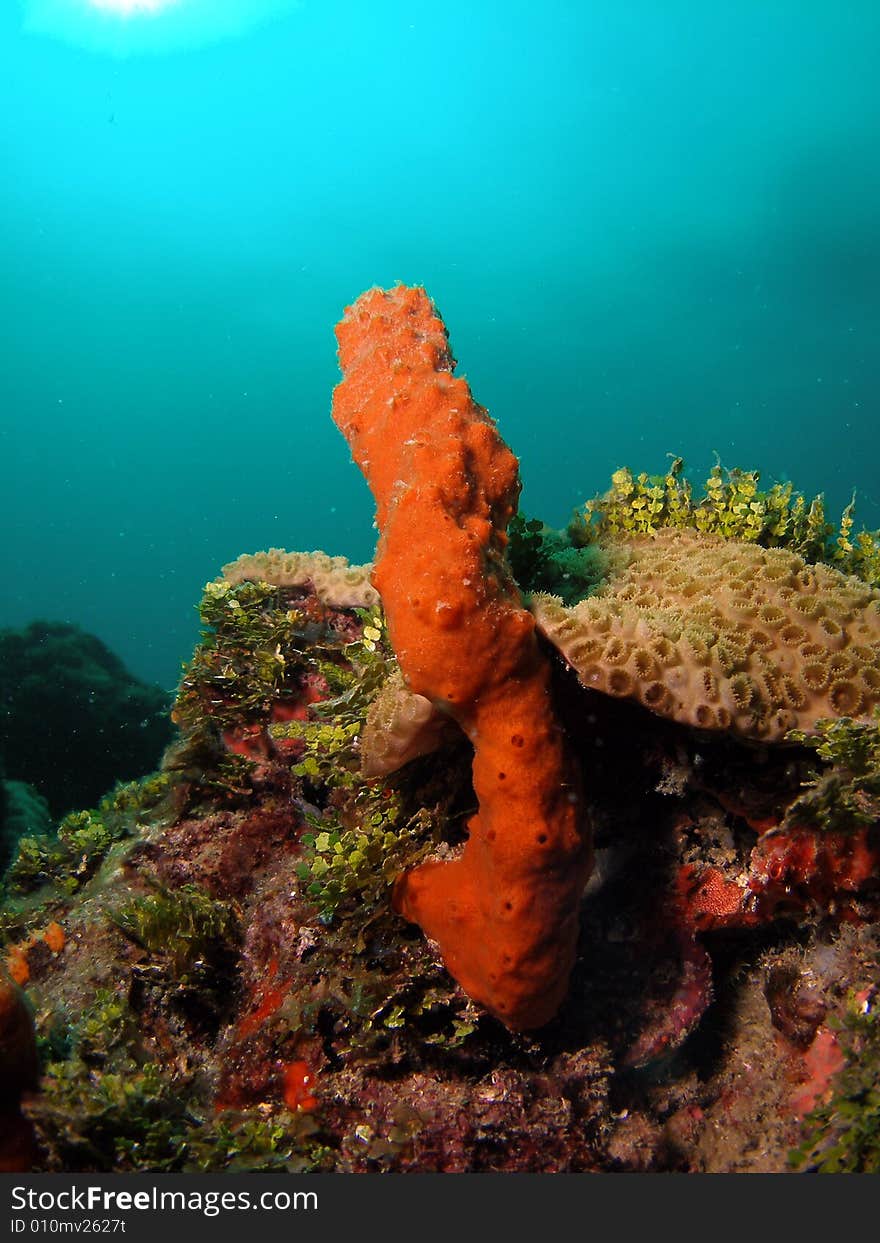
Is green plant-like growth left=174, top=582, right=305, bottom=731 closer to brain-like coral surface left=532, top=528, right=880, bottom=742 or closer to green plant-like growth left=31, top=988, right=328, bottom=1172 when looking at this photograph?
green plant-like growth left=31, top=988, right=328, bottom=1172

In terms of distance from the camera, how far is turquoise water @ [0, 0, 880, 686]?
79000 millimetres

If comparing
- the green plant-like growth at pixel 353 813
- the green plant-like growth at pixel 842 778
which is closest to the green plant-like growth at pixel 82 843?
the green plant-like growth at pixel 353 813

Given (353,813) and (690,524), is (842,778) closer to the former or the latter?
(690,524)

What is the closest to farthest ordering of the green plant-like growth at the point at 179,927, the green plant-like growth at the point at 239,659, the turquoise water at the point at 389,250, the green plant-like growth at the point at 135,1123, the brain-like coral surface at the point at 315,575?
the green plant-like growth at the point at 135,1123 < the green plant-like growth at the point at 179,927 < the green plant-like growth at the point at 239,659 < the brain-like coral surface at the point at 315,575 < the turquoise water at the point at 389,250

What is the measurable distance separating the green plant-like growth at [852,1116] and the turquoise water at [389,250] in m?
84.0

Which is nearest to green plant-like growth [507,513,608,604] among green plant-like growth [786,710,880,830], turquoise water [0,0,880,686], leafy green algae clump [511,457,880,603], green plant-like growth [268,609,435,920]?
leafy green algae clump [511,457,880,603]

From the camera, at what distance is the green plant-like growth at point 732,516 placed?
444cm

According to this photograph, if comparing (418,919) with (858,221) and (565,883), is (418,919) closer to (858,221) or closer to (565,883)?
(565,883)

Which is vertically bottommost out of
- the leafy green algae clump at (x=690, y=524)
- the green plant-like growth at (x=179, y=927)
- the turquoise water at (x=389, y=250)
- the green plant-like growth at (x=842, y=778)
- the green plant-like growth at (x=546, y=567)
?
the green plant-like growth at (x=179, y=927)

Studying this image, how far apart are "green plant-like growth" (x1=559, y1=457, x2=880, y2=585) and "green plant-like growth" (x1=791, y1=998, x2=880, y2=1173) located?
9.10 feet

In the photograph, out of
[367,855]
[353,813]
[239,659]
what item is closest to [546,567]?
[353,813]

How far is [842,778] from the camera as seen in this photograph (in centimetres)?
302

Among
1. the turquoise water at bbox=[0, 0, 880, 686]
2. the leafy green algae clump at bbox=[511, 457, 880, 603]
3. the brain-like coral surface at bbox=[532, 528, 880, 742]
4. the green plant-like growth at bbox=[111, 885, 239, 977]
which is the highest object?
the turquoise water at bbox=[0, 0, 880, 686]

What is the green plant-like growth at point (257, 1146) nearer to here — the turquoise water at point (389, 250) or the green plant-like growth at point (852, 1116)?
the green plant-like growth at point (852, 1116)
